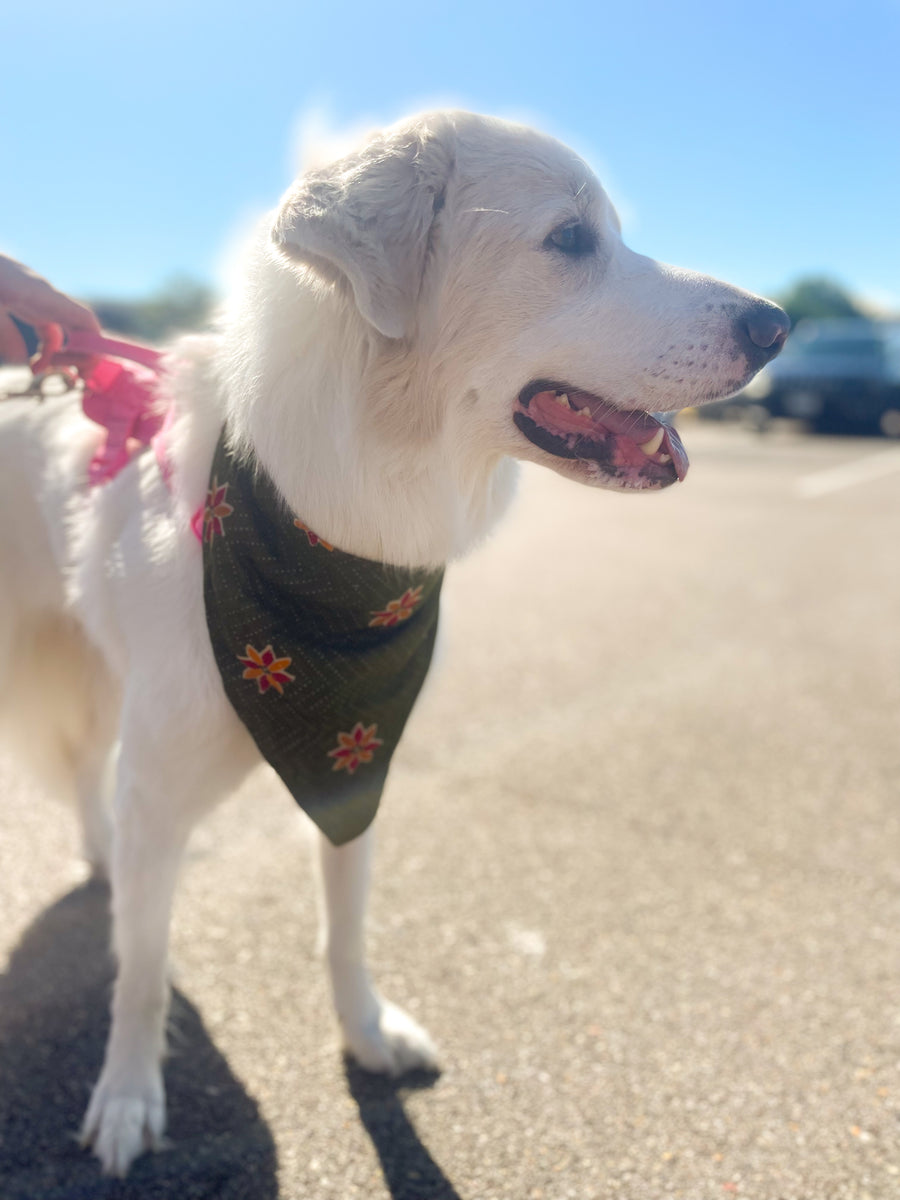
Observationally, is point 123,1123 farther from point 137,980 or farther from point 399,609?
point 399,609

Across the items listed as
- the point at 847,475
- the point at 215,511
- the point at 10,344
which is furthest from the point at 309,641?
the point at 847,475

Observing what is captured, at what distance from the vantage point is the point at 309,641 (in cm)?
215

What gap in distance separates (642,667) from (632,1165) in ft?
10.4

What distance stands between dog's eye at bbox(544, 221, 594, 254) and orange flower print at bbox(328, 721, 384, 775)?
3.67 ft

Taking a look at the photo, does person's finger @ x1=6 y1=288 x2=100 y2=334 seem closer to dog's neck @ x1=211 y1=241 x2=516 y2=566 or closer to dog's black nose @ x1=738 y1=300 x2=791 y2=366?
dog's neck @ x1=211 y1=241 x2=516 y2=566

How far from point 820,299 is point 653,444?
85479mm

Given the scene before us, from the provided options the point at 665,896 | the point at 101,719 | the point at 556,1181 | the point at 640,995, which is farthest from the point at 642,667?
the point at 556,1181

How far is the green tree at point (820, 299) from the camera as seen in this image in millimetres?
77000

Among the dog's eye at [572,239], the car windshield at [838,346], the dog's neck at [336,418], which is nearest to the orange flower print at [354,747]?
the dog's neck at [336,418]

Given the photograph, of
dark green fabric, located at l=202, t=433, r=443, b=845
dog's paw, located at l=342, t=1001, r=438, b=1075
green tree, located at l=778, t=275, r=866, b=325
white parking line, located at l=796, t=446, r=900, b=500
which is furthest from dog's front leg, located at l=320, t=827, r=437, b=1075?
green tree, located at l=778, t=275, r=866, b=325

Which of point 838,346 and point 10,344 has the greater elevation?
point 10,344

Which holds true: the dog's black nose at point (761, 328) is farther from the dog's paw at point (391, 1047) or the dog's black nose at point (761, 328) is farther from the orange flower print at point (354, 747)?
the dog's paw at point (391, 1047)

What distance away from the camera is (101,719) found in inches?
114

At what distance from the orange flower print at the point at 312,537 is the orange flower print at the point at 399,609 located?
Result: 7.4 inches
